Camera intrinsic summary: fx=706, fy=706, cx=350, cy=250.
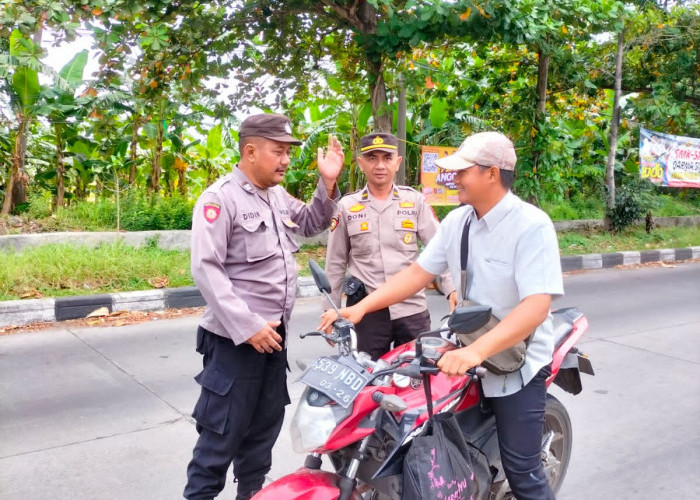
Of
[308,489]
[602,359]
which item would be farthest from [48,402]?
[602,359]

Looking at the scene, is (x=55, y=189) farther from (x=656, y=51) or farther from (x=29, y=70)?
(x=656, y=51)

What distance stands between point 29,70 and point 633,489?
8319 mm

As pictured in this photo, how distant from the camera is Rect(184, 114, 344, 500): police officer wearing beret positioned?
100 inches

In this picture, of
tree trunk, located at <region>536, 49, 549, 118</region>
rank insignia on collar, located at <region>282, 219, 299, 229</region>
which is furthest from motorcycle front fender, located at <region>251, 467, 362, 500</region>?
tree trunk, located at <region>536, 49, 549, 118</region>

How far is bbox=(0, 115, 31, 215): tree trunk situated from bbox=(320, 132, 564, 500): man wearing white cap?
26.3ft

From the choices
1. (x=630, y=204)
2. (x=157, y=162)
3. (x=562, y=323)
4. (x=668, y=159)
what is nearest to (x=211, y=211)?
(x=562, y=323)

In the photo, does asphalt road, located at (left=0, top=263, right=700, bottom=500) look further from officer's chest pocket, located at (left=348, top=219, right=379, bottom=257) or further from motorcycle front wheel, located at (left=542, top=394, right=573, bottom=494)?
officer's chest pocket, located at (left=348, top=219, right=379, bottom=257)

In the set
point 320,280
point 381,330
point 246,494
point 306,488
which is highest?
point 320,280

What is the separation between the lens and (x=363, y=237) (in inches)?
143

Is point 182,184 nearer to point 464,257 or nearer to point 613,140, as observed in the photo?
point 613,140

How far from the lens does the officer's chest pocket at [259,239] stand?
2670mm

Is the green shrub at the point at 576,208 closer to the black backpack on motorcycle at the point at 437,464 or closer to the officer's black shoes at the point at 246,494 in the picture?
the officer's black shoes at the point at 246,494

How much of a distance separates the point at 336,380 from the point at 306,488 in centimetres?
32

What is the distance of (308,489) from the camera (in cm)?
205
